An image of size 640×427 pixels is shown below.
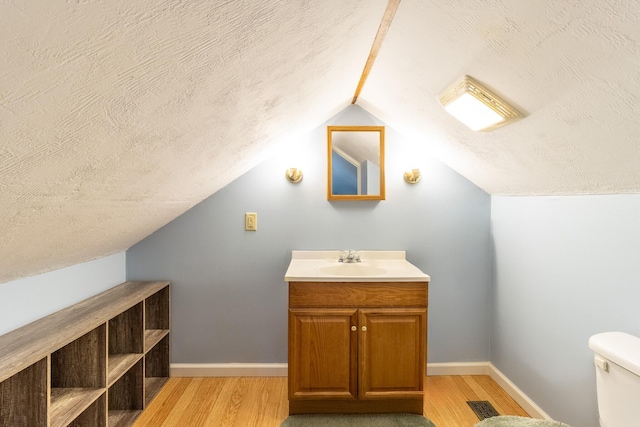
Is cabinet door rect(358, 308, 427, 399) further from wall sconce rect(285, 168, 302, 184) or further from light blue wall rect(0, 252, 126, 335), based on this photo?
light blue wall rect(0, 252, 126, 335)

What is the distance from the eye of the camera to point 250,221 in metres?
2.54

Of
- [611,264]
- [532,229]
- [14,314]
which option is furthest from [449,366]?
[14,314]

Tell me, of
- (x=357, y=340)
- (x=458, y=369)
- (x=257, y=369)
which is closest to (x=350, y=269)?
(x=357, y=340)

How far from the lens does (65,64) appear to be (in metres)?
0.63

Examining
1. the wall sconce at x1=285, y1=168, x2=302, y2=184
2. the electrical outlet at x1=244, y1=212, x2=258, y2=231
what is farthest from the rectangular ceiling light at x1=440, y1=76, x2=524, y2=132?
the electrical outlet at x1=244, y1=212, x2=258, y2=231

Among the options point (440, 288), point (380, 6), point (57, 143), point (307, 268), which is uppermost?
point (380, 6)

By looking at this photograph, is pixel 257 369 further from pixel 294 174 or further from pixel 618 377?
pixel 618 377

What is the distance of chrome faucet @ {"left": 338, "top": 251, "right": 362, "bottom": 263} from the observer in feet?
8.04

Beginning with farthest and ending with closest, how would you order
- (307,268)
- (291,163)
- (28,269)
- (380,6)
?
(291,163) → (307,268) → (28,269) → (380,6)

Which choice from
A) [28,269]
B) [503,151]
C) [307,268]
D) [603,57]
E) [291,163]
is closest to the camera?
[603,57]

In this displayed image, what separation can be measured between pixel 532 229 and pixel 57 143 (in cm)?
213

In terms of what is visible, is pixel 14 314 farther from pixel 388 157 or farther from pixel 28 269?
pixel 388 157

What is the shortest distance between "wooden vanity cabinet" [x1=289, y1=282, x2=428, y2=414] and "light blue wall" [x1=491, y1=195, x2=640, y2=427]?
595 millimetres

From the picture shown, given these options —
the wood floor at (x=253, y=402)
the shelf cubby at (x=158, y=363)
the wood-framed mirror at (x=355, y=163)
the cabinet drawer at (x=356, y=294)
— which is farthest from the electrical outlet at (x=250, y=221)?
the wood floor at (x=253, y=402)
